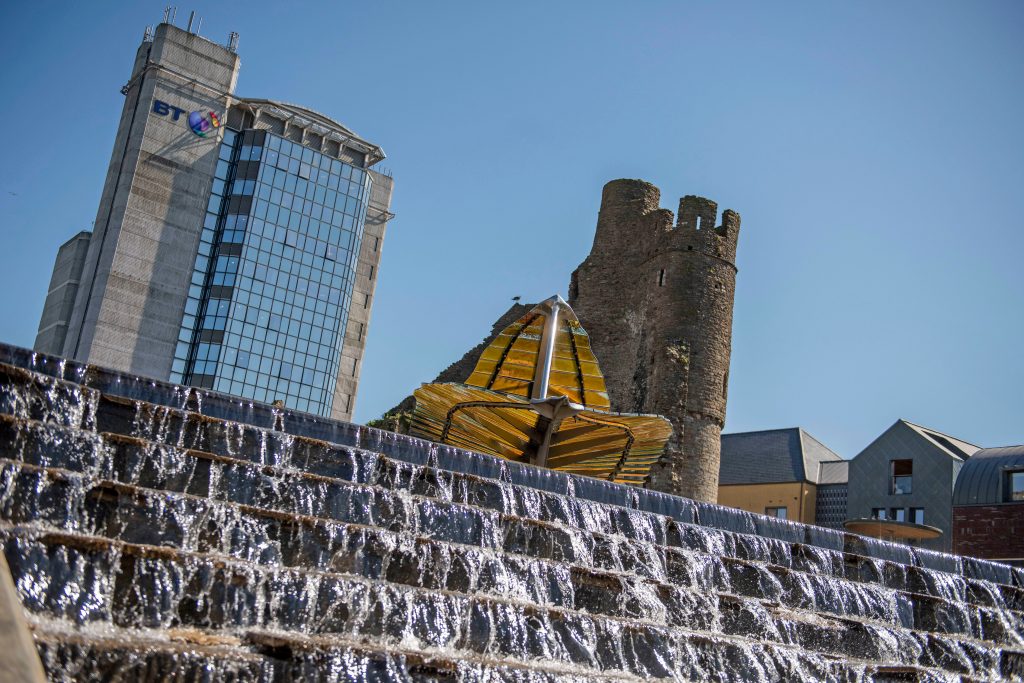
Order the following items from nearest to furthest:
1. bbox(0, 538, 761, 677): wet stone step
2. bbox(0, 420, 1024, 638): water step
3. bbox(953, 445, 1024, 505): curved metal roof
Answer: bbox(0, 538, 761, 677): wet stone step → bbox(0, 420, 1024, 638): water step → bbox(953, 445, 1024, 505): curved metal roof

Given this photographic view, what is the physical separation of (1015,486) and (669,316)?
11.9 m

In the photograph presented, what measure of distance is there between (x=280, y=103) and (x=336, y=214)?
7.21 metres

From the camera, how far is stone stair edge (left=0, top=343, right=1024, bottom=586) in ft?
32.3

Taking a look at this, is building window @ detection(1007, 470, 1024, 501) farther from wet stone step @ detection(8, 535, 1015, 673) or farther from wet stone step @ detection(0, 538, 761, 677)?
wet stone step @ detection(0, 538, 761, 677)

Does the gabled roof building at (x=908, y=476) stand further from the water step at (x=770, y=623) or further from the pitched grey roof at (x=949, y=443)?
the water step at (x=770, y=623)

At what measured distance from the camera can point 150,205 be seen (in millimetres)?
55969

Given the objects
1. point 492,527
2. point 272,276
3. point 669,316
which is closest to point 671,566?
point 492,527

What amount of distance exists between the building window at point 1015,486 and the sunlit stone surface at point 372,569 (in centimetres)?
2063

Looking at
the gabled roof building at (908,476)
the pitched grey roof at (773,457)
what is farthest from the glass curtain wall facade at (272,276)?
the gabled roof building at (908,476)

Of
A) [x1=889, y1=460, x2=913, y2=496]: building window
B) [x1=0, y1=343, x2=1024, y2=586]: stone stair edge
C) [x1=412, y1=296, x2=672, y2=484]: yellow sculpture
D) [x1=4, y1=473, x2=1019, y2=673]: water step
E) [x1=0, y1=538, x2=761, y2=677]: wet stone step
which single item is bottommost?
[x1=0, y1=538, x2=761, y2=677]: wet stone step

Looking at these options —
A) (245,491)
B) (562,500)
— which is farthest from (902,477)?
(245,491)

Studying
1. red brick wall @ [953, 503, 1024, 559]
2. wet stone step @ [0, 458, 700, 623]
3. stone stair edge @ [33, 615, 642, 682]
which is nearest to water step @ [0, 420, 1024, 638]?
wet stone step @ [0, 458, 700, 623]

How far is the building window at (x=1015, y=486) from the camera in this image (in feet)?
103

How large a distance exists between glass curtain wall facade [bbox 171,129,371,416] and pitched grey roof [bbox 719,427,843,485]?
84.7 ft
